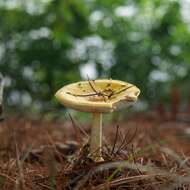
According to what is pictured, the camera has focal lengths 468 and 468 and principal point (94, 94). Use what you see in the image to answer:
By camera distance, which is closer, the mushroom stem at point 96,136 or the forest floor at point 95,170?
the forest floor at point 95,170

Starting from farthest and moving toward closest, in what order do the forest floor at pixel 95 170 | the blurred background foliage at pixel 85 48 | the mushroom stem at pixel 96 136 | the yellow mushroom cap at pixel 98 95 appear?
the blurred background foliage at pixel 85 48 < the mushroom stem at pixel 96 136 < the yellow mushroom cap at pixel 98 95 < the forest floor at pixel 95 170

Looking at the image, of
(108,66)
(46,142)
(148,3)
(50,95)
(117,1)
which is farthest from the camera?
(148,3)

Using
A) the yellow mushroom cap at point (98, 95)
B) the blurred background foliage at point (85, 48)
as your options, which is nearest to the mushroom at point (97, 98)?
the yellow mushroom cap at point (98, 95)

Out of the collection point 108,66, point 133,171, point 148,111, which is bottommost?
point 148,111

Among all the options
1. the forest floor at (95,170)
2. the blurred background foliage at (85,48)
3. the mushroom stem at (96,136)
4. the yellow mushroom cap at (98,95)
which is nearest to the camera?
the forest floor at (95,170)

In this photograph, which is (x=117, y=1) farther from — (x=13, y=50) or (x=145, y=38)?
(x=13, y=50)

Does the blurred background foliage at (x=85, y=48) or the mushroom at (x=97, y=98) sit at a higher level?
the mushroom at (x=97, y=98)

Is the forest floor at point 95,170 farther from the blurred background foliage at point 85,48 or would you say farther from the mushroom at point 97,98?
the blurred background foliage at point 85,48

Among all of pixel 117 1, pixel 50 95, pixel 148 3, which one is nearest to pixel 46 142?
pixel 50 95
